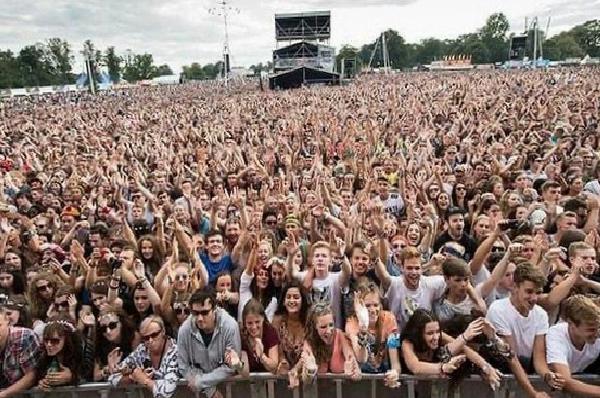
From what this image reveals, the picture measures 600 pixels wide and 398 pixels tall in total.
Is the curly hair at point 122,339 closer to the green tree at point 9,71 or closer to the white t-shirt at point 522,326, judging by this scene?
the white t-shirt at point 522,326

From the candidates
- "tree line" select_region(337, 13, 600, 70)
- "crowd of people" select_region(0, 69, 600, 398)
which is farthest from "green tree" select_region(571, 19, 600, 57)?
"crowd of people" select_region(0, 69, 600, 398)

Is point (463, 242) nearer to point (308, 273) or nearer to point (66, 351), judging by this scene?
point (308, 273)

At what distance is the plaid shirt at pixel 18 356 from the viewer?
359 cm

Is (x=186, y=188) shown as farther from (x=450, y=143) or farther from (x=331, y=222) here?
(x=450, y=143)

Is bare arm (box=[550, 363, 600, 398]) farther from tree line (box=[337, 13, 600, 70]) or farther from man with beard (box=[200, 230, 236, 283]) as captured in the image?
tree line (box=[337, 13, 600, 70])

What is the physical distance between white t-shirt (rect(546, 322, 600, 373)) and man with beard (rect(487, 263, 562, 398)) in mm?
80

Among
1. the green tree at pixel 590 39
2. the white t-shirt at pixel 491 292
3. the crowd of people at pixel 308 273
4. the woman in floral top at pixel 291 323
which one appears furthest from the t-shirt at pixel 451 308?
the green tree at pixel 590 39

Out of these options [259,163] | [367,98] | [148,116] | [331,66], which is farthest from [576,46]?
[259,163]

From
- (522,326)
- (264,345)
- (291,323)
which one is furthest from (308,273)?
(522,326)

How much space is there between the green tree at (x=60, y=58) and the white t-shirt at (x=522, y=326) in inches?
3870

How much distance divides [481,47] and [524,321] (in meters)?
118

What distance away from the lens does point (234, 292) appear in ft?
15.2

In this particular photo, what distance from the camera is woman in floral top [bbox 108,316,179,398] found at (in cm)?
341

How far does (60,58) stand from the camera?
94.5 m
